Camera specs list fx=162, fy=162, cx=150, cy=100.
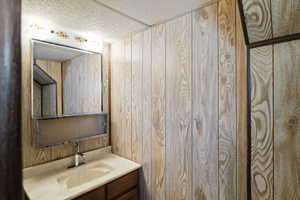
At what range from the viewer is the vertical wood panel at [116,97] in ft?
6.20

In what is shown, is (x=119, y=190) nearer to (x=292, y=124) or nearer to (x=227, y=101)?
(x=227, y=101)

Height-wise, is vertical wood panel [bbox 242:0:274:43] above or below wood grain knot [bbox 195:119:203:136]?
above

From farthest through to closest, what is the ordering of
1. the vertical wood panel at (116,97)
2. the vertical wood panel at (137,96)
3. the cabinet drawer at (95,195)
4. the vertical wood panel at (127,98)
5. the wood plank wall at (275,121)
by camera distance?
the vertical wood panel at (116,97) < the vertical wood panel at (127,98) < the vertical wood panel at (137,96) < the cabinet drawer at (95,195) < the wood plank wall at (275,121)

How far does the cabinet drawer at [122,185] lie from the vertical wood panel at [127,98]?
0.79 ft

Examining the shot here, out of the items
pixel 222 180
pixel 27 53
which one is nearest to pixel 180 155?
pixel 222 180

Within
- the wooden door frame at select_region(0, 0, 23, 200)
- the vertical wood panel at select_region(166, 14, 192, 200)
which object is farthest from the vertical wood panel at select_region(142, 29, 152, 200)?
the wooden door frame at select_region(0, 0, 23, 200)

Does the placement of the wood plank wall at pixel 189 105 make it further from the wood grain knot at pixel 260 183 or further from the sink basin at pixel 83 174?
the sink basin at pixel 83 174

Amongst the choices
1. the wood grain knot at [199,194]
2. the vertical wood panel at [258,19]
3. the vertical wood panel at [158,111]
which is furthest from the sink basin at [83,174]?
the vertical wood panel at [258,19]

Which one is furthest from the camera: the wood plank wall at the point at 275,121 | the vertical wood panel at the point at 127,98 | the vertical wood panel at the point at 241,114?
the vertical wood panel at the point at 127,98

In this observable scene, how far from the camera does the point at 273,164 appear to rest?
81 centimetres

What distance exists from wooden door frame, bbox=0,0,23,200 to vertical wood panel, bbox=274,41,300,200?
3.30 feet

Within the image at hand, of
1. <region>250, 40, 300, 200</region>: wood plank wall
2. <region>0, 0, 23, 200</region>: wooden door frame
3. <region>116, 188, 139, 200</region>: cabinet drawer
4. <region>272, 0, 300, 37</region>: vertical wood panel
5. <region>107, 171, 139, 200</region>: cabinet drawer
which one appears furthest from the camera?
<region>116, 188, 139, 200</region>: cabinet drawer

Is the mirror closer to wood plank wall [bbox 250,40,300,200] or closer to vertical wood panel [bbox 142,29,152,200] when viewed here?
vertical wood panel [bbox 142,29,152,200]

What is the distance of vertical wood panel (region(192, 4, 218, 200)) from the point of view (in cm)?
114
